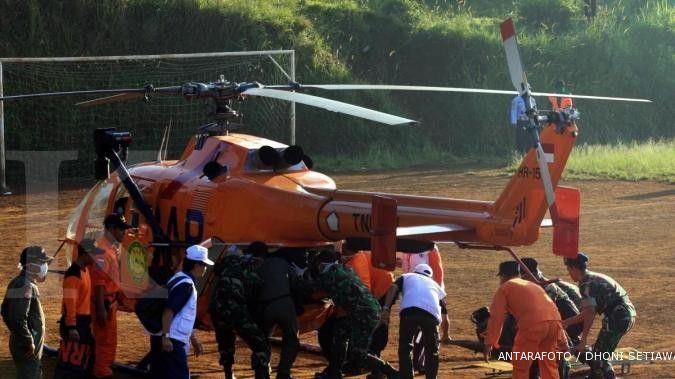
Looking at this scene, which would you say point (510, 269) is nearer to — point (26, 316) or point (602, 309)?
point (602, 309)

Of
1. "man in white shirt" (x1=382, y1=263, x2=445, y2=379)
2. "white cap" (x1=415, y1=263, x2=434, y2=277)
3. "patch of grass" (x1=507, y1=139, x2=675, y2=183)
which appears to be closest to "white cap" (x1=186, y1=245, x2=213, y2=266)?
"man in white shirt" (x1=382, y1=263, x2=445, y2=379)

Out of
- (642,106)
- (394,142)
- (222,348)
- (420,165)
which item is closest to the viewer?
(222,348)

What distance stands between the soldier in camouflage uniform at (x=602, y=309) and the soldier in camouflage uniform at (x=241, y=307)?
3.22 meters

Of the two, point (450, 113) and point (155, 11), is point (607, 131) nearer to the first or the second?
point (450, 113)

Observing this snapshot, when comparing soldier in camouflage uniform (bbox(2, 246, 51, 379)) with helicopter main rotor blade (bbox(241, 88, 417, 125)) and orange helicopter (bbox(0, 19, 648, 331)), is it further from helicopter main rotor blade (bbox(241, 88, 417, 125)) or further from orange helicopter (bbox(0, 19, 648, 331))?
helicopter main rotor blade (bbox(241, 88, 417, 125))

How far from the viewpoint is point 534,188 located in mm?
10273

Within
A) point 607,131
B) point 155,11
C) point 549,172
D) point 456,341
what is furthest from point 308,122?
point 549,172

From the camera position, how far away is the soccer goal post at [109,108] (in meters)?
26.8

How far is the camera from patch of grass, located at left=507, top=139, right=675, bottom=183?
26.0 meters

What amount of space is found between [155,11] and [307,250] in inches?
804

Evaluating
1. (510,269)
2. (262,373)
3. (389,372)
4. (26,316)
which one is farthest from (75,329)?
(510,269)

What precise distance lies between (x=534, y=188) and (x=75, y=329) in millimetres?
4445

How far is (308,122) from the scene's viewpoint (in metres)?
30.8

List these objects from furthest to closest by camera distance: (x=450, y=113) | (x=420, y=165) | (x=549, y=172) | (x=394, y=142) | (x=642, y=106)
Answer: (x=642, y=106) → (x=450, y=113) → (x=394, y=142) → (x=420, y=165) → (x=549, y=172)
